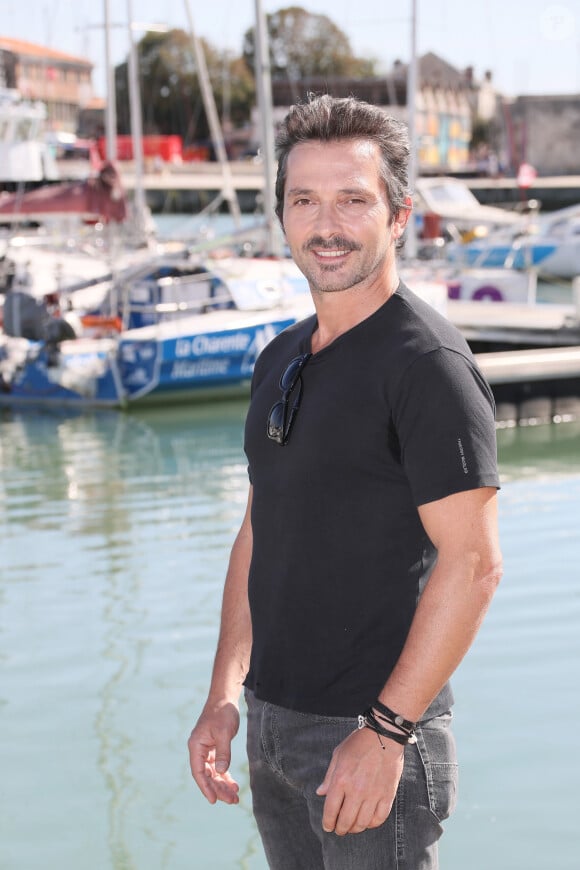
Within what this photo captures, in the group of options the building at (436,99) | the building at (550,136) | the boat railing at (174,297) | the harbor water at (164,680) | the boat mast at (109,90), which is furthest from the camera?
the building at (436,99)

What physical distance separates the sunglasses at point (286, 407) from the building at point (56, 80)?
93.6 meters

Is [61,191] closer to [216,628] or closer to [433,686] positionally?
[216,628]

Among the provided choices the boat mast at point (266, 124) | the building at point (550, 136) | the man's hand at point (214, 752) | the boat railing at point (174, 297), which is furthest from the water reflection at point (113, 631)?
the building at point (550, 136)

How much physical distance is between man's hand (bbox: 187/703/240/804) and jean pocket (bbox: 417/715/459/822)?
0.40 meters

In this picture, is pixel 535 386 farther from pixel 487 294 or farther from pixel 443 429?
pixel 443 429

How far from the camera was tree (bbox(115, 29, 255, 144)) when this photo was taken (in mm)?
85750

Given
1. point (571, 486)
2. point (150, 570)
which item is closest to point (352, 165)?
point (150, 570)

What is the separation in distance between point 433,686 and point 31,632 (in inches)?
212

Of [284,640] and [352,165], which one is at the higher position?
[352,165]

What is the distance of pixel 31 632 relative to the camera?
727cm

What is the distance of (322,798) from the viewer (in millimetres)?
2268

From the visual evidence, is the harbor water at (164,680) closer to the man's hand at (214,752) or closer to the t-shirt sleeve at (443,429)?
the man's hand at (214,752)

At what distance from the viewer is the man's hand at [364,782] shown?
7.04 feet

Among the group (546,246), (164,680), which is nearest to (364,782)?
(164,680)
